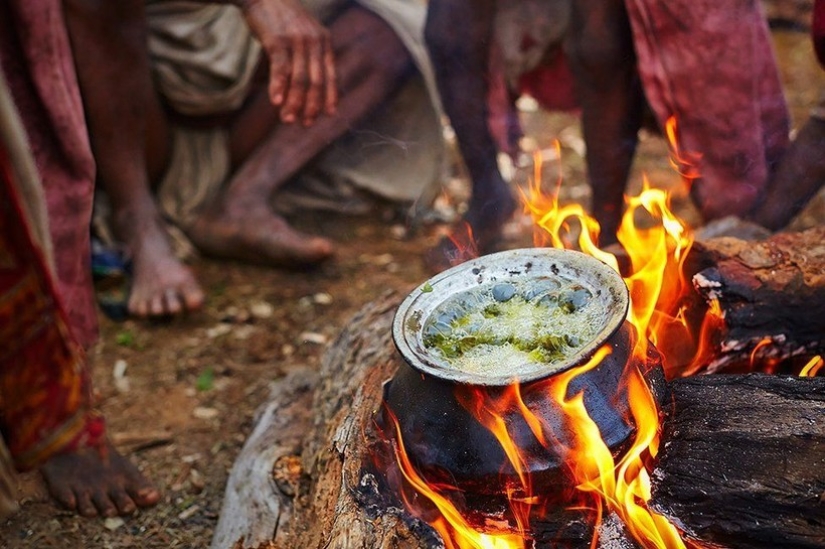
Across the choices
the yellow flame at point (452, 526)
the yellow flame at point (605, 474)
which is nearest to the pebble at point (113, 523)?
the yellow flame at point (452, 526)

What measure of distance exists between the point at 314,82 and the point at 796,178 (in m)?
1.82

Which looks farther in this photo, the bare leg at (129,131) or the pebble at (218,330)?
the pebble at (218,330)

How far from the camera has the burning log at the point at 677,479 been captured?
1725 mm

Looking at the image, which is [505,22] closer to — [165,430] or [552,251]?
[552,251]

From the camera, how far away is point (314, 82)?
9.52 ft

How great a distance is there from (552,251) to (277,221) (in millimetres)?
2191

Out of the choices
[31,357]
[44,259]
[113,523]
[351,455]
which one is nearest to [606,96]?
[351,455]

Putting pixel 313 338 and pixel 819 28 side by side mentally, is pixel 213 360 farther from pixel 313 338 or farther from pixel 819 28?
pixel 819 28

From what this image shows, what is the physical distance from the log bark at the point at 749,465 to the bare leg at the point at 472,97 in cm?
161

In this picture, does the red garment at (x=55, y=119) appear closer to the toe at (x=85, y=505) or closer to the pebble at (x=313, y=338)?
the toe at (x=85, y=505)

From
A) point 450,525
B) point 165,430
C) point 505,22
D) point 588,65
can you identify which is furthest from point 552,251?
point 505,22

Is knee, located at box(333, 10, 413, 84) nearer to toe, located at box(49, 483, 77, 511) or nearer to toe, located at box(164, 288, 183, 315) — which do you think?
toe, located at box(164, 288, 183, 315)

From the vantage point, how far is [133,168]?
396cm

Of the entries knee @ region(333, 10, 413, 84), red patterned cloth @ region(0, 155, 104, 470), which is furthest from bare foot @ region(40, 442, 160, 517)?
knee @ region(333, 10, 413, 84)
